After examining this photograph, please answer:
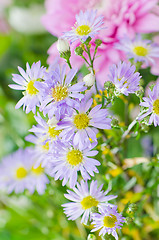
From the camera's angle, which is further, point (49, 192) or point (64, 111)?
point (49, 192)

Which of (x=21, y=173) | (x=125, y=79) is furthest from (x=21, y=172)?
(x=125, y=79)

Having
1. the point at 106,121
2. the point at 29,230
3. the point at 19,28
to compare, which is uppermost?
the point at 19,28

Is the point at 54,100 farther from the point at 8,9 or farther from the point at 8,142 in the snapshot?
the point at 8,9

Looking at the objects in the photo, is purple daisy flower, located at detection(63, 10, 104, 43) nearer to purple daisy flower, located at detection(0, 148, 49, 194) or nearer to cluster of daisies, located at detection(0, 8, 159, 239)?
cluster of daisies, located at detection(0, 8, 159, 239)

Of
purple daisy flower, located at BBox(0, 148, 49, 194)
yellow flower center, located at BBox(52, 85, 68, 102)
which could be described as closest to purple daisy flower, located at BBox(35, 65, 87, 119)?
yellow flower center, located at BBox(52, 85, 68, 102)

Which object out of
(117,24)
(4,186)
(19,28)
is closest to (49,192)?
(4,186)

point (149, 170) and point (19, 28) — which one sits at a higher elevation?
point (19, 28)
